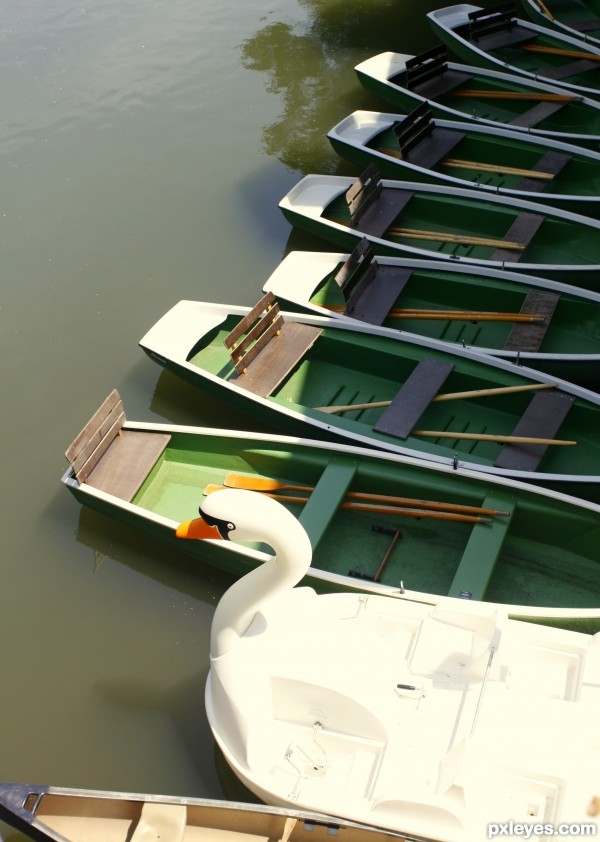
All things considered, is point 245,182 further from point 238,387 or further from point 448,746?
point 448,746

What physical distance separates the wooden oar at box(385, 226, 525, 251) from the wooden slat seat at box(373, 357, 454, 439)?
1.85 metres

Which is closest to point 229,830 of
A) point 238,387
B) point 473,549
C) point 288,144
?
point 473,549

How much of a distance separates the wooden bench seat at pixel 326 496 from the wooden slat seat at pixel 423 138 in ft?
14.4

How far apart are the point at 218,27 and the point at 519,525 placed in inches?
418

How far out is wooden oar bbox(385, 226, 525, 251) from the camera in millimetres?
9242

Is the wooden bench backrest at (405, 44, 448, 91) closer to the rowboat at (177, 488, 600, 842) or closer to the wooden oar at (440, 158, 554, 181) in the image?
the wooden oar at (440, 158, 554, 181)

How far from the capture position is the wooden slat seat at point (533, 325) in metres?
8.25

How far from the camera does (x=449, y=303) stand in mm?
9078

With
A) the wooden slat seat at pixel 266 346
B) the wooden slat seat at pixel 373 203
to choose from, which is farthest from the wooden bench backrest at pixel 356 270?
the wooden slat seat at pixel 373 203

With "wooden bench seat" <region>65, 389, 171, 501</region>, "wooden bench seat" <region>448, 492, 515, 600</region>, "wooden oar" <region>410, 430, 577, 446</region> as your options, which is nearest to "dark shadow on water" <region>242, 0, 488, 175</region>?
"wooden oar" <region>410, 430, 577, 446</region>

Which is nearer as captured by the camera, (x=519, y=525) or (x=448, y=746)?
(x=448, y=746)

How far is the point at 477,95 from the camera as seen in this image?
11562 mm

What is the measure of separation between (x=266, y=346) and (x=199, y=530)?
3116 millimetres

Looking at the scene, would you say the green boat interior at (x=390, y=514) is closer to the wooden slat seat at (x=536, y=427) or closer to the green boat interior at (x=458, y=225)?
the wooden slat seat at (x=536, y=427)
